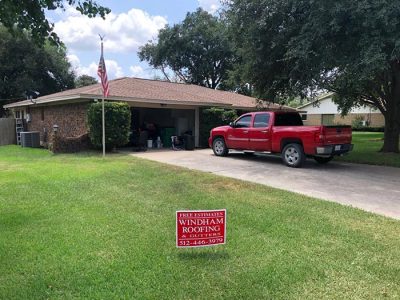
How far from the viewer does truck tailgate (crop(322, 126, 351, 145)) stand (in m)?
11.5

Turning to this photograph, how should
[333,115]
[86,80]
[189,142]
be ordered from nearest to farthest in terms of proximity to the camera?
[189,142] → [333,115] → [86,80]

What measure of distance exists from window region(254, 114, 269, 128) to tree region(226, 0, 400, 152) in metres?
1.36

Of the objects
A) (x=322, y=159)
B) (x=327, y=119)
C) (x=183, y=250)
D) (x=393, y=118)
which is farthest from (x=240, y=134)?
(x=327, y=119)

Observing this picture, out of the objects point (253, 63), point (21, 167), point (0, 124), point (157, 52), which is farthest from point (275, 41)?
point (157, 52)

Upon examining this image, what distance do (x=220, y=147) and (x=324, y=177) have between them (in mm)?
5711

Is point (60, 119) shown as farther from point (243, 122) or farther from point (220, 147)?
point (243, 122)

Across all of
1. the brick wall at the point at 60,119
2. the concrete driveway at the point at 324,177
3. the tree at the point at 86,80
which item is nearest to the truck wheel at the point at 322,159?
the concrete driveway at the point at 324,177

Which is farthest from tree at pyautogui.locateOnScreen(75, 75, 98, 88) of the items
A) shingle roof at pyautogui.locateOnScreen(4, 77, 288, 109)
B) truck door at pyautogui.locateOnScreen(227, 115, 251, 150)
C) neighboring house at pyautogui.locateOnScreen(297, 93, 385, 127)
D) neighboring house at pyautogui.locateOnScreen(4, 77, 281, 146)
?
truck door at pyautogui.locateOnScreen(227, 115, 251, 150)

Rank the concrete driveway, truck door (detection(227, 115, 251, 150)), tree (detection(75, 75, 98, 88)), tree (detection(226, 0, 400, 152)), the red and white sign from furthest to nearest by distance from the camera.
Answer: tree (detection(75, 75, 98, 88)), truck door (detection(227, 115, 251, 150)), tree (detection(226, 0, 400, 152)), the concrete driveway, the red and white sign

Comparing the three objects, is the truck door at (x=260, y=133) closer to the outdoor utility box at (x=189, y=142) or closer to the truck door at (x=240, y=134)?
the truck door at (x=240, y=134)

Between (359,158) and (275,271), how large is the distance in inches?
465

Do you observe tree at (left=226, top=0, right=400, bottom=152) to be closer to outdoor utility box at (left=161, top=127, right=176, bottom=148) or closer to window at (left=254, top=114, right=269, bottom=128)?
window at (left=254, top=114, right=269, bottom=128)

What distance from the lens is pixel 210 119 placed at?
20.1 m

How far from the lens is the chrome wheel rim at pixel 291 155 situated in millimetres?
12117
